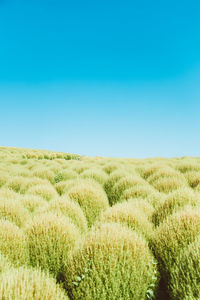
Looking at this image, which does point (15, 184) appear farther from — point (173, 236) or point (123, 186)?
point (173, 236)

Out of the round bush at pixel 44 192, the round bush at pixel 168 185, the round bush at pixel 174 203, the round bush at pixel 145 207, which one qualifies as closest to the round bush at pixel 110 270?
the round bush at pixel 174 203

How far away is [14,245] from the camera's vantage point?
226cm

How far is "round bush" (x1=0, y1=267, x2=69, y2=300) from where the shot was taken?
1.46m

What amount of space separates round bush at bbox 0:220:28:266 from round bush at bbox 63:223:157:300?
1.45 feet

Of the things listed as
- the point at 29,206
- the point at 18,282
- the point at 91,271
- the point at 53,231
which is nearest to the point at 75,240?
the point at 53,231

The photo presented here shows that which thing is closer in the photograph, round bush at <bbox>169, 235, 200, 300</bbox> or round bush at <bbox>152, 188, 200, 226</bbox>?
round bush at <bbox>169, 235, 200, 300</bbox>

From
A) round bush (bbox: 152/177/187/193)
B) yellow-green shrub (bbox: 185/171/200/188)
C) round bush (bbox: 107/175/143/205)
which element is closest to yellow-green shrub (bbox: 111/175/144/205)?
round bush (bbox: 107/175/143/205)

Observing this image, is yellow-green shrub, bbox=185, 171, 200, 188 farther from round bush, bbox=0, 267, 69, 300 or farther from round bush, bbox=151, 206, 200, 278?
round bush, bbox=0, 267, 69, 300

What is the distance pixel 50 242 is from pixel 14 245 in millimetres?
313

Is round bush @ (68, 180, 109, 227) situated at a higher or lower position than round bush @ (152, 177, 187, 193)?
lower

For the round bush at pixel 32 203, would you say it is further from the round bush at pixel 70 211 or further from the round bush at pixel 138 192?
the round bush at pixel 138 192

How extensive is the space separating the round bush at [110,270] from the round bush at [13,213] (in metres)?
1.26

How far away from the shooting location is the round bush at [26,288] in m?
1.46

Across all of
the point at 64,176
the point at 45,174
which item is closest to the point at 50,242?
the point at 64,176
